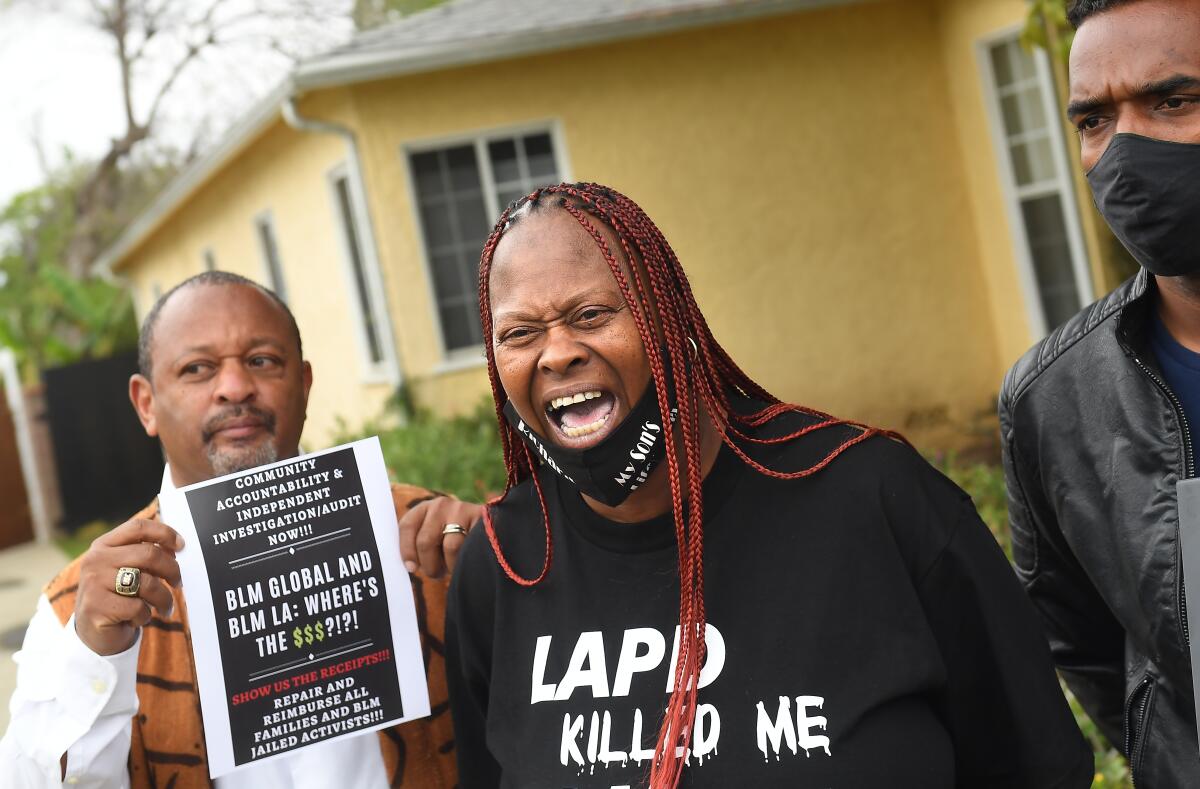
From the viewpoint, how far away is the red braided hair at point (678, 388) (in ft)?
6.82

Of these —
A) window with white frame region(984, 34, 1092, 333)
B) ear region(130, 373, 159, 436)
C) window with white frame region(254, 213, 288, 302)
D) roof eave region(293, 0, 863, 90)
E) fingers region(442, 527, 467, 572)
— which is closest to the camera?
fingers region(442, 527, 467, 572)

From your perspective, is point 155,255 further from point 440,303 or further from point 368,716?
point 368,716

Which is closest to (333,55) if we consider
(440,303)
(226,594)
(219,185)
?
(440,303)

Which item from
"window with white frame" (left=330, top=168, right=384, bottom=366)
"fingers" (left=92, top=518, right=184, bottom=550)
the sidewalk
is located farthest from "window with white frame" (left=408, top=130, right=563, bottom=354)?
"fingers" (left=92, top=518, right=184, bottom=550)

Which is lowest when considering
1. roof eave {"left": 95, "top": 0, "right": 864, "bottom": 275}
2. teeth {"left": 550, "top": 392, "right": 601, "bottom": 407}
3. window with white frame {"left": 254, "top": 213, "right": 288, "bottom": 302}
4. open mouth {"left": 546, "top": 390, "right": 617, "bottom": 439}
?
open mouth {"left": 546, "top": 390, "right": 617, "bottom": 439}

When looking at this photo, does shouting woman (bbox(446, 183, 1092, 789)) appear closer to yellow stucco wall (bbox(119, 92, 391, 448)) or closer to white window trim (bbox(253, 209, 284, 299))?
yellow stucco wall (bbox(119, 92, 391, 448))

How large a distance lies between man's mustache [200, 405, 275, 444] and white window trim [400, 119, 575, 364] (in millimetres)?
8472

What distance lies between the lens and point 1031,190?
10734 millimetres

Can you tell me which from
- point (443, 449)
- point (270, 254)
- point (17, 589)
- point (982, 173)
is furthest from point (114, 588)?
point (270, 254)

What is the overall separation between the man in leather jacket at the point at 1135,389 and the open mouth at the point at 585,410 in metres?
0.83

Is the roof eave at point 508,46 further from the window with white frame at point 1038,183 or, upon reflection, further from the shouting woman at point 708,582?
the shouting woman at point 708,582

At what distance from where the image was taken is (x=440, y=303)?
11.8 metres

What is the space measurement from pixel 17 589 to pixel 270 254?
4855 mm

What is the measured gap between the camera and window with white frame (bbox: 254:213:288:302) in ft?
51.2
